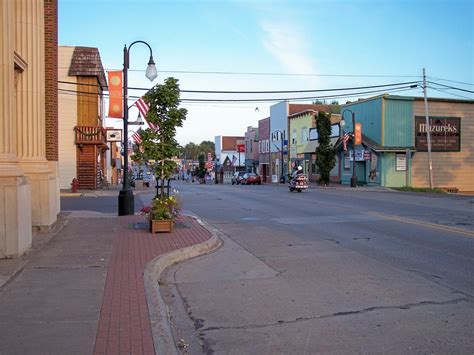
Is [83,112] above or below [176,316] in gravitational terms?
above

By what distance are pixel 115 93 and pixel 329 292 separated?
1676 centimetres

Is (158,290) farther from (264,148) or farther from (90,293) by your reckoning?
(264,148)

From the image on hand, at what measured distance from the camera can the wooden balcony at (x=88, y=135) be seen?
107ft

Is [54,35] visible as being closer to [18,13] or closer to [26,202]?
[18,13]

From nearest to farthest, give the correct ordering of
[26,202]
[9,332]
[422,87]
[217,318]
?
[9,332] < [217,318] < [26,202] < [422,87]

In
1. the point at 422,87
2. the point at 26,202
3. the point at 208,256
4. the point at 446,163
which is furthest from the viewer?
the point at 446,163

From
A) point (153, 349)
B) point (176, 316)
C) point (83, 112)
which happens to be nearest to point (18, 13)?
point (176, 316)

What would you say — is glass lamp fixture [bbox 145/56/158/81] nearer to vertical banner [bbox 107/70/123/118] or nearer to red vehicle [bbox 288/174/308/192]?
vertical banner [bbox 107/70/123/118]

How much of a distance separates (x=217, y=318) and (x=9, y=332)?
2351 millimetres

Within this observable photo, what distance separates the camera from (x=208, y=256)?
10.4 meters

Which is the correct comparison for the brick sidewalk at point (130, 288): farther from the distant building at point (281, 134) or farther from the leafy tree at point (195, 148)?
the leafy tree at point (195, 148)

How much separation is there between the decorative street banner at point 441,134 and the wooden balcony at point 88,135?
24646 millimetres

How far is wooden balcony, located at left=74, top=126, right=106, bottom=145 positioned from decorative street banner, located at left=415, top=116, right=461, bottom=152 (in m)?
24.6

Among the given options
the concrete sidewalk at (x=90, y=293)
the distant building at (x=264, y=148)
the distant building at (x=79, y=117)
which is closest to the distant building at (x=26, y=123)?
the concrete sidewalk at (x=90, y=293)
